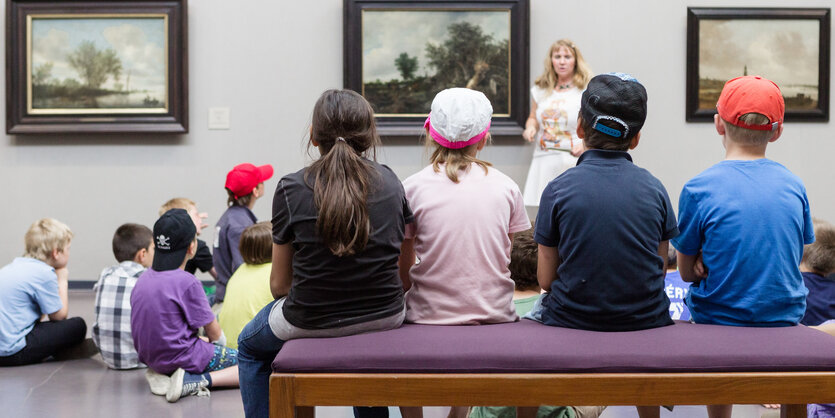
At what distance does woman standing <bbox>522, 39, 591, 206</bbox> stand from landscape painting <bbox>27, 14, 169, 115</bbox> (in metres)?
3.54

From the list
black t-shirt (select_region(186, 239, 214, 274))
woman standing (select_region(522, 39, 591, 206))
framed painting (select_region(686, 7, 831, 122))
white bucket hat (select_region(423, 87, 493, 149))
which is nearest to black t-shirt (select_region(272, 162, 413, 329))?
white bucket hat (select_region(423, 87, 493, 149))

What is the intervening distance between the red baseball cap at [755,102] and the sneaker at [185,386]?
9.71ft

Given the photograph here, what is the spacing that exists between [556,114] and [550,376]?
16.8ft

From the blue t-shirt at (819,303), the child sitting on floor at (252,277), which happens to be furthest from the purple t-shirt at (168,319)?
the blue t-shirt at (819,303)

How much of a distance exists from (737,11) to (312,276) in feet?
21.4

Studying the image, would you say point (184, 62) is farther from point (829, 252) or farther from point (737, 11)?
point (829, 252)

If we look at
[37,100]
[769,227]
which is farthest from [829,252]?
[37,100]

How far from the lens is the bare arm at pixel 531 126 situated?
768 centimetres

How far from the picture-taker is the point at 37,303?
5.18m

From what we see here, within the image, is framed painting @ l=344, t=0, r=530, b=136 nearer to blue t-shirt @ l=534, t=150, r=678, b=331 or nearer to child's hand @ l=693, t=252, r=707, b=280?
child's hand @ l=693, t=252, r=707, b=280

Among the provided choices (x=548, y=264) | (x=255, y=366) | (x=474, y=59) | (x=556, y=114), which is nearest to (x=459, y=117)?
(x=548, y=264)

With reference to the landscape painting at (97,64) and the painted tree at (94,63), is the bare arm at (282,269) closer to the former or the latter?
the landscape painting at (97,64)

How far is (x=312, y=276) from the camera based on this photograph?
2881mm

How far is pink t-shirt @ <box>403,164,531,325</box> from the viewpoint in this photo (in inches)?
121
